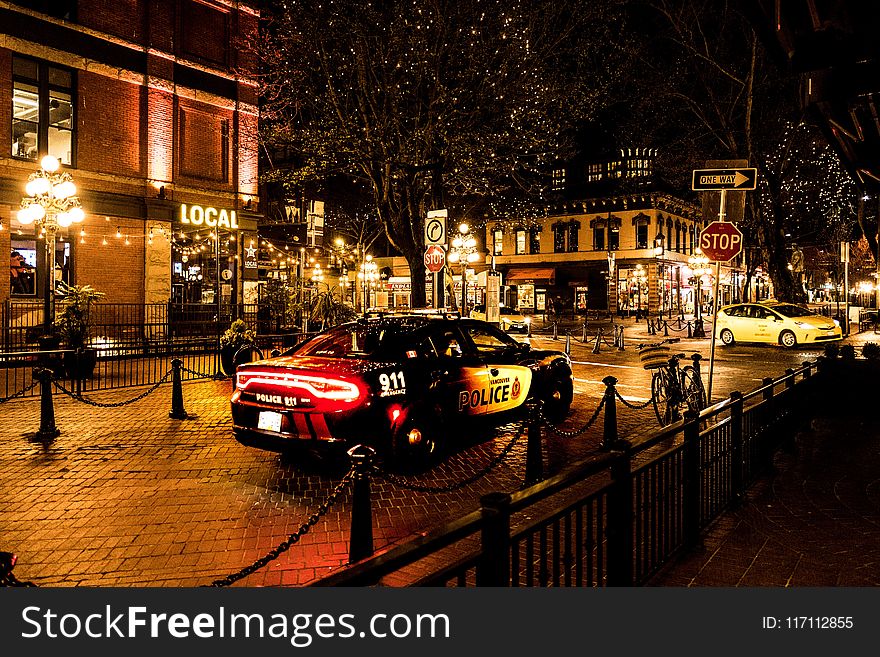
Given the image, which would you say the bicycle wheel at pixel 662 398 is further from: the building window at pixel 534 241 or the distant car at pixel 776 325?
the building window at pixel 534 241

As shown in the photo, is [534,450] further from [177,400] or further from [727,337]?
[727,337]

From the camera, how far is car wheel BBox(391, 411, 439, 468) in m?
6.41

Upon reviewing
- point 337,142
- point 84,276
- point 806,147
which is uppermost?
point 806,147

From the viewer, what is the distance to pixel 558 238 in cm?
5778

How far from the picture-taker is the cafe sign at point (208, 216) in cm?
2166

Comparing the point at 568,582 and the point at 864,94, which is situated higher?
the point at 864,94

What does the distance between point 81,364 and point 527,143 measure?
41.0 feet

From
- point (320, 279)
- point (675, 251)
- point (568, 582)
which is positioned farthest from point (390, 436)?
point (675, 251)

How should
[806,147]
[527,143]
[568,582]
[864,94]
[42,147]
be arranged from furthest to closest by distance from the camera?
1. [806,147]
2. [42,147]
3. [527,143]
4. [864,94]
5. [568,582]

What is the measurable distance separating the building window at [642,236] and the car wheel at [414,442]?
5017 centimetres

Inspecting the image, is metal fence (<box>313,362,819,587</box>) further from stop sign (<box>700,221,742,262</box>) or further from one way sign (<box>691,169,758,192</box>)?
one way sign (<box>691,169,758,192</box>)

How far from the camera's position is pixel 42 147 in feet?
61.7

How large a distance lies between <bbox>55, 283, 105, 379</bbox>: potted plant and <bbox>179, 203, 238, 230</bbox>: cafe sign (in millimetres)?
6047

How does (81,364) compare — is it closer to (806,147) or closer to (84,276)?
(84,276)
